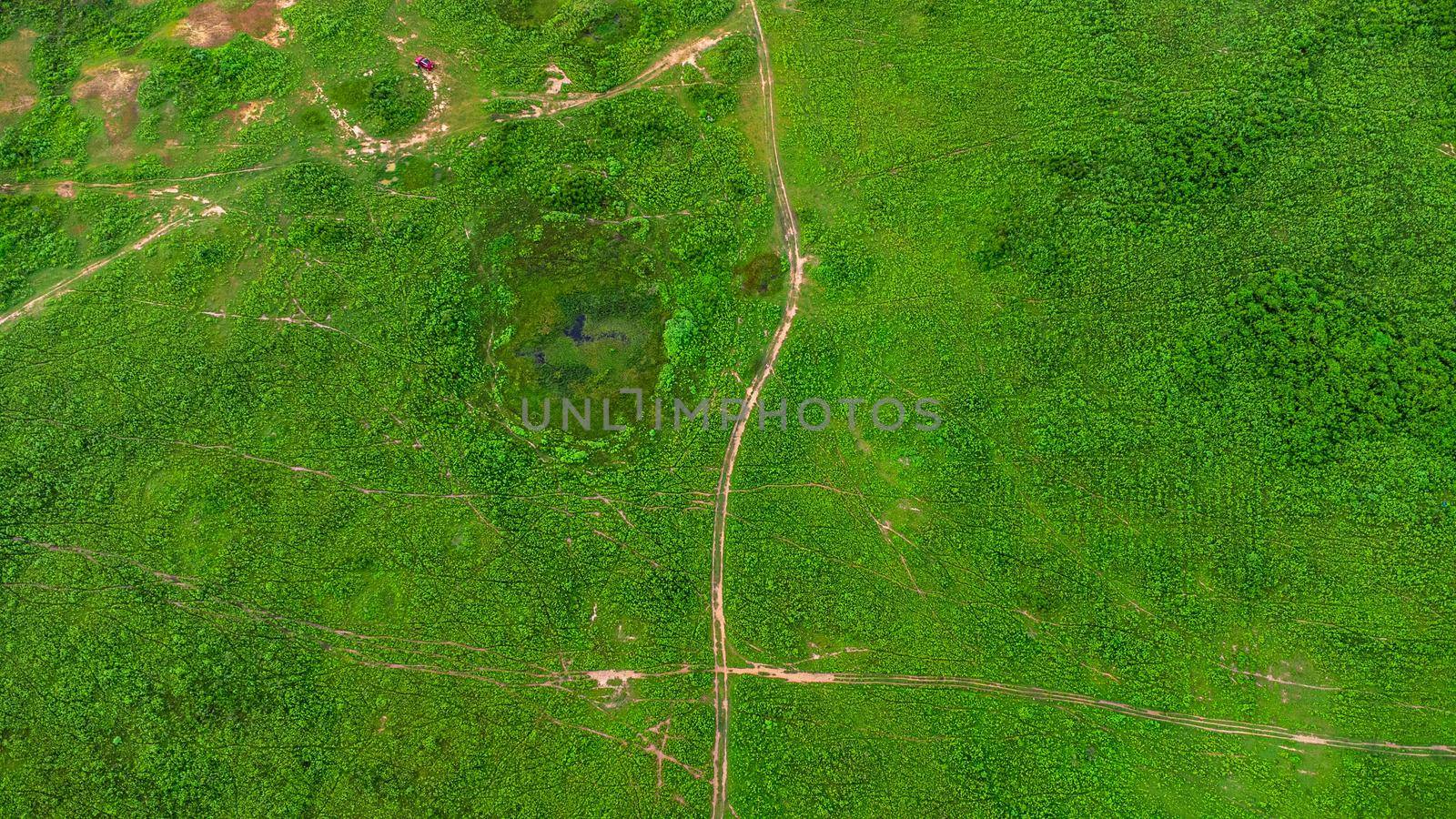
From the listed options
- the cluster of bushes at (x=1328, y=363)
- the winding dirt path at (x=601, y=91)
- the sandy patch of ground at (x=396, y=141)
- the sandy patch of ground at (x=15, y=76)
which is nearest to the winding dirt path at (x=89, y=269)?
the sandy patch of ground at (x=396, y=141)

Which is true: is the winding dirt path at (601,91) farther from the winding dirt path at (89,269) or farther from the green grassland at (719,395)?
the winding dirt path at (89,269)

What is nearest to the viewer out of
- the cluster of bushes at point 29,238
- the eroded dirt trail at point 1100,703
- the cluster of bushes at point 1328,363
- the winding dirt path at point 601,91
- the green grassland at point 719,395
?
the eroded dirt trail at point 1100,703

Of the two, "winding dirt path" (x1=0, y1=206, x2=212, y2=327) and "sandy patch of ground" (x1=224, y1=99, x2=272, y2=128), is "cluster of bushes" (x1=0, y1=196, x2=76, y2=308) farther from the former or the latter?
"sandy patch of ground" (x1=224, y1=99, x2=272, y2=128)

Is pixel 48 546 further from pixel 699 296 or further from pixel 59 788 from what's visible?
pixel 699 296

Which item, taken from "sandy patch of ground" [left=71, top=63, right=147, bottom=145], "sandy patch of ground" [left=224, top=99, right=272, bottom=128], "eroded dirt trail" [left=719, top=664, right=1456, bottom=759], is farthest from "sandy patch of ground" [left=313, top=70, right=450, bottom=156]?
"eroded dirt trail" [left=719, top=664, right=1456, bottom=759]

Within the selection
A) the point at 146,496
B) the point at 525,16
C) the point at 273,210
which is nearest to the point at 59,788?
the point at 146,496

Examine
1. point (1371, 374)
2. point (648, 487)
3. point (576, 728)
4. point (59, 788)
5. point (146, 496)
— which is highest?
point (1371, 374)

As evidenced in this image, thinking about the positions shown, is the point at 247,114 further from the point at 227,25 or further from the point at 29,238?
the point at 29,238
